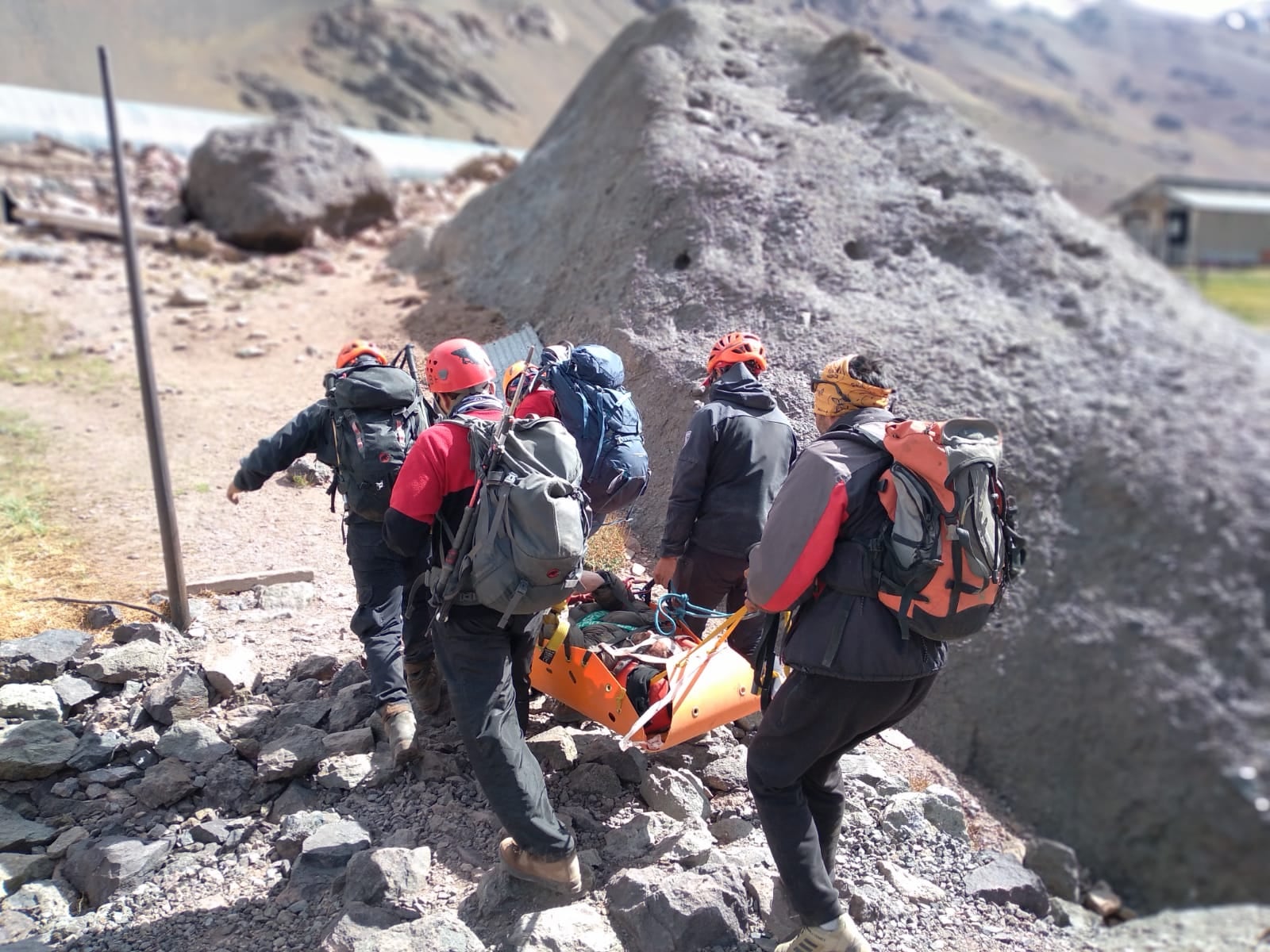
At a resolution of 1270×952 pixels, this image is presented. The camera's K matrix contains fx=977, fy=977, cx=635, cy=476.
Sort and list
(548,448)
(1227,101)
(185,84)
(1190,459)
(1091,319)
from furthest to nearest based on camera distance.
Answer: (1227,101) → (185,84) → (1091,319) → (548,448) → (1190,459)

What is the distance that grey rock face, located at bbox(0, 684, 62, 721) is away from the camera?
14.9 ft

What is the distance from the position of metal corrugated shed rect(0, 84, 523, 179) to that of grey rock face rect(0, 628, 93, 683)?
1309 cm

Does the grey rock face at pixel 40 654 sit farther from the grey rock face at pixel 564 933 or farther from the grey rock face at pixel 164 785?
the grey rock face at pixel 564 933

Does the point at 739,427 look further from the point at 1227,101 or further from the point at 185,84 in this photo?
the point at 1227,101

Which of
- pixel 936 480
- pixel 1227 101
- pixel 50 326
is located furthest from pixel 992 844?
pixel 1227 101

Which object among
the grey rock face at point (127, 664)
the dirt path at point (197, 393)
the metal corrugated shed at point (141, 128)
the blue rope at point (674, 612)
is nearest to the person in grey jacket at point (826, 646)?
the blue rope at point (674, 612)

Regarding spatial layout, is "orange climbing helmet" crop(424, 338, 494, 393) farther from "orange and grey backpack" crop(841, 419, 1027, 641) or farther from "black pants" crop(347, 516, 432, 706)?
"orange and grey backpack" crop(841, 419, 1027, 641)

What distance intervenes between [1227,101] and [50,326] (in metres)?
114

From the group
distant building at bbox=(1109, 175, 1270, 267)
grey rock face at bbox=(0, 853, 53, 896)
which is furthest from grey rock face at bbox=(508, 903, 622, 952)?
distant building at bbox=(1109, 175, 1270, 267)

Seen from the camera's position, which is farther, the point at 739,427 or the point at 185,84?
the point at 185,84

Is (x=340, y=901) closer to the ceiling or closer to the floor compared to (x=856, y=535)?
closer to the floor

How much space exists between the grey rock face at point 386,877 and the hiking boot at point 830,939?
135cm

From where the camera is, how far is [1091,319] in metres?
6.26

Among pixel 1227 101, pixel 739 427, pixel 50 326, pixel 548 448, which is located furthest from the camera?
pixel 1227 101
